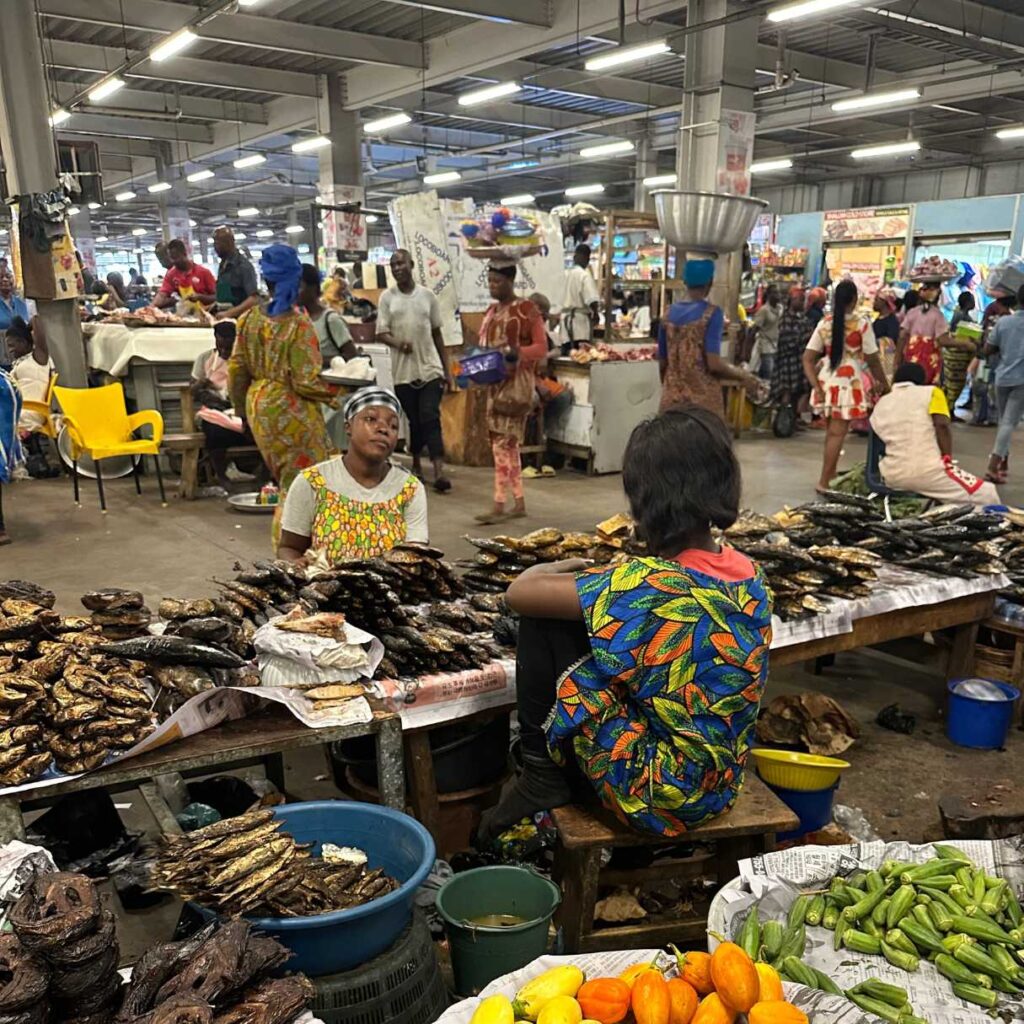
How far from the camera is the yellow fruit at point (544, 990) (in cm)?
169

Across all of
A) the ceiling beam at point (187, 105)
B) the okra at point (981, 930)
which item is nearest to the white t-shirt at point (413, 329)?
the okra at point (981, 930)

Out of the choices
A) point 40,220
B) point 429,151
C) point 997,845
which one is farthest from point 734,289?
point 429,151

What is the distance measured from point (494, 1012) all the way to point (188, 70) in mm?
16817

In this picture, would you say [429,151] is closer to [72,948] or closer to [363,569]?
[363,569]

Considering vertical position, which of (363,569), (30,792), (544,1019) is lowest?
→ (544,1019)

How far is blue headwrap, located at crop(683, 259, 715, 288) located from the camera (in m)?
6.15

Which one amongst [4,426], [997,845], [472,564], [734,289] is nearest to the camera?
[997,845]

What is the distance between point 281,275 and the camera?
5.48 meters

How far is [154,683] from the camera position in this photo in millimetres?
2512

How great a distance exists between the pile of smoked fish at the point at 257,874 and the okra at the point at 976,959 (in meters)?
1.36

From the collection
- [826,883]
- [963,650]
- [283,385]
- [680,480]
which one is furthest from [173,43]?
[826,883]

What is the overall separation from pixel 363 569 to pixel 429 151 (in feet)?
70.9

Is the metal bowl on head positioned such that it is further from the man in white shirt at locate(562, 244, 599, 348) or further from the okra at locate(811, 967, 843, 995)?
the okra at locate(811, 967, 843, 995)

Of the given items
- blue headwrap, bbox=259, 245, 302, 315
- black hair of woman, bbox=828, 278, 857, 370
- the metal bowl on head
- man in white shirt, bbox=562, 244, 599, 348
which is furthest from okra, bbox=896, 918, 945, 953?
man in white shirt, bbox=562, 244, 599, 348
